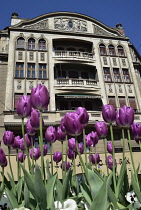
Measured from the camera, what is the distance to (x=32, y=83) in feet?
51.6

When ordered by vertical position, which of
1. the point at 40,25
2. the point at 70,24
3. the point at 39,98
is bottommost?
the point at 39,98

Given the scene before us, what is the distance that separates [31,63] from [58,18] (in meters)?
6.70

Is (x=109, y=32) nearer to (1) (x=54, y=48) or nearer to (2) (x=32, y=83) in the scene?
(1) (x=54, y=48)

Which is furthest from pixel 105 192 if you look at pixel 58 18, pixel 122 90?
pixel 58 18

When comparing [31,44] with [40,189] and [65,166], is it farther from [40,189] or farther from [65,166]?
[40,189]

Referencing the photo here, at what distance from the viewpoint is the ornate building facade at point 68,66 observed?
1514cm

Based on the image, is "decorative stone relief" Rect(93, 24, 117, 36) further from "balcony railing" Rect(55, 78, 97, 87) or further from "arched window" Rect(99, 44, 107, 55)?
"balcony railing" Rect(55, 78, 97, 87)

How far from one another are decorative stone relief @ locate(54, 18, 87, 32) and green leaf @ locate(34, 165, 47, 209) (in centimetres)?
1995

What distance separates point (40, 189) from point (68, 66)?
1741 centimetres

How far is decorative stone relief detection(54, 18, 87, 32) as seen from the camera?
19.5 m

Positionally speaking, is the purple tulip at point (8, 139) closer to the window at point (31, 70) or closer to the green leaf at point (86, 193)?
the green leaf at point (86, 193)

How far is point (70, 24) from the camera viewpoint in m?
20.0

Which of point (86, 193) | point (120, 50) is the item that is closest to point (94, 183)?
point (86, 193)

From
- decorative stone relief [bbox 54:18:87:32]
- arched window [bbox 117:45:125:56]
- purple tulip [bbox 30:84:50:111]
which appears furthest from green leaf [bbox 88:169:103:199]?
decorative stone relief [bbox 54:18:87:32]
